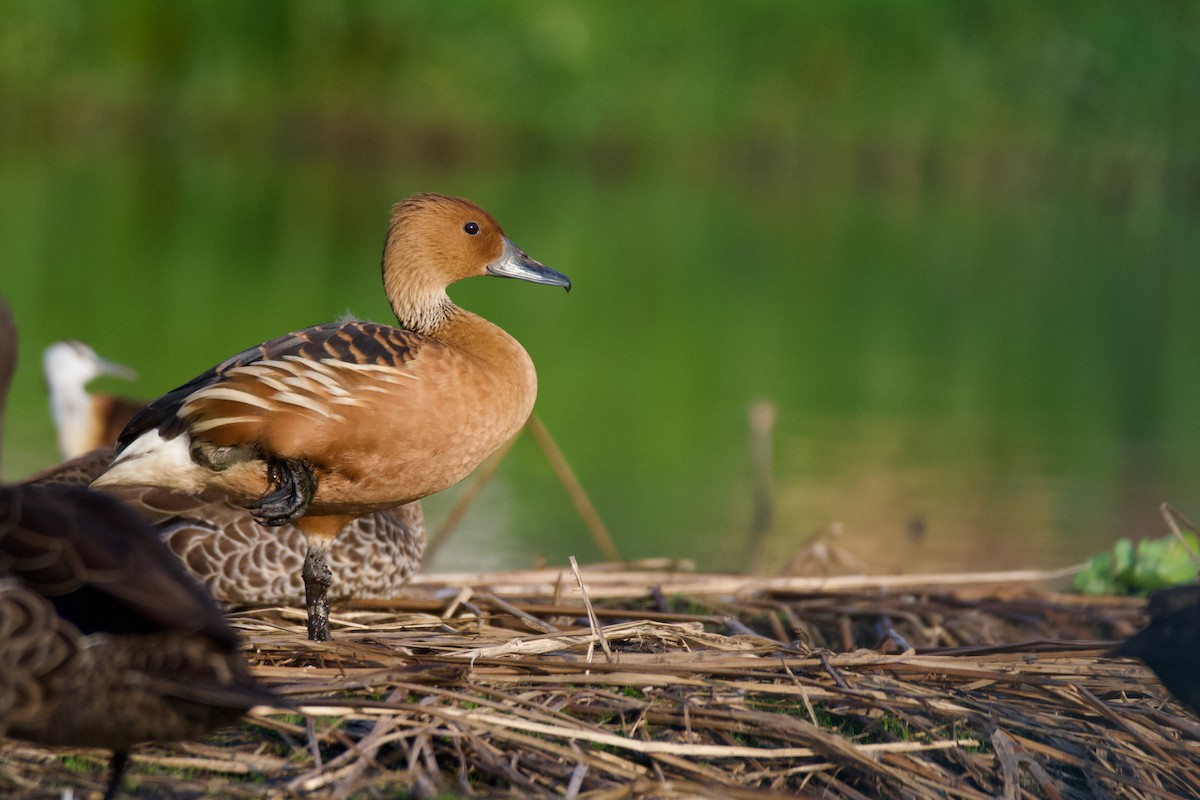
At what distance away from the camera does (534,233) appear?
2050 centimetres

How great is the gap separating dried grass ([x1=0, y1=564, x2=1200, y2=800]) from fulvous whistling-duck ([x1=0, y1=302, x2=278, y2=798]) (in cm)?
33

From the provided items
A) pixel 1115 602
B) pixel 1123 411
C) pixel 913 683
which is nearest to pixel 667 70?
pixel 1123 411

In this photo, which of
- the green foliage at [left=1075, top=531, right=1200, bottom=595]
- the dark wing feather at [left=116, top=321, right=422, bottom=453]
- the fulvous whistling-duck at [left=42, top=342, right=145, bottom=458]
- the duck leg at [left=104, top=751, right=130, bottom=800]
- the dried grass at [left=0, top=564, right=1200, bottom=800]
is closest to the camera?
the duck leg at [left=104, top=751, right=130, bottom=800]

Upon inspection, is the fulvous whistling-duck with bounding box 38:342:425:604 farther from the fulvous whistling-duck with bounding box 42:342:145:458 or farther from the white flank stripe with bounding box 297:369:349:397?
the fulvous whistling-duck with bounding box 42:342:145:458

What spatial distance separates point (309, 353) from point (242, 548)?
0.84 m

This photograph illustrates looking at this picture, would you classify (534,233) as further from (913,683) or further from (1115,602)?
(913,683)

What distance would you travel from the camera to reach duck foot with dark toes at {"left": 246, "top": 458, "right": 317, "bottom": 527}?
4.45 m

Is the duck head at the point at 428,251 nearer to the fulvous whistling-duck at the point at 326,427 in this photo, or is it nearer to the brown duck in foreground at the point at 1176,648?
the fulvous whistling-duck at the point at 326,427

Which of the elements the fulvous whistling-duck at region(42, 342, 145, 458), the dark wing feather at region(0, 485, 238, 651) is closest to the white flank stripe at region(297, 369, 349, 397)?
the dark wing feather at region(0, 485, 238, 651)

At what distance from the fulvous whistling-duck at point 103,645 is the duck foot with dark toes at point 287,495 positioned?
3.53ft

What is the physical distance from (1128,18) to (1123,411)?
55.6ft

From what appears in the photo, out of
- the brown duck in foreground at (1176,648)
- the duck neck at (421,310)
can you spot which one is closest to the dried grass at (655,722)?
the brown duck in foreground at (1176,648)

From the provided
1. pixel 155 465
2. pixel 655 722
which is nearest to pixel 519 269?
pixel 155 465

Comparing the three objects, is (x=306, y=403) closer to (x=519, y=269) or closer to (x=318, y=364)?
(x=318, y=364)
